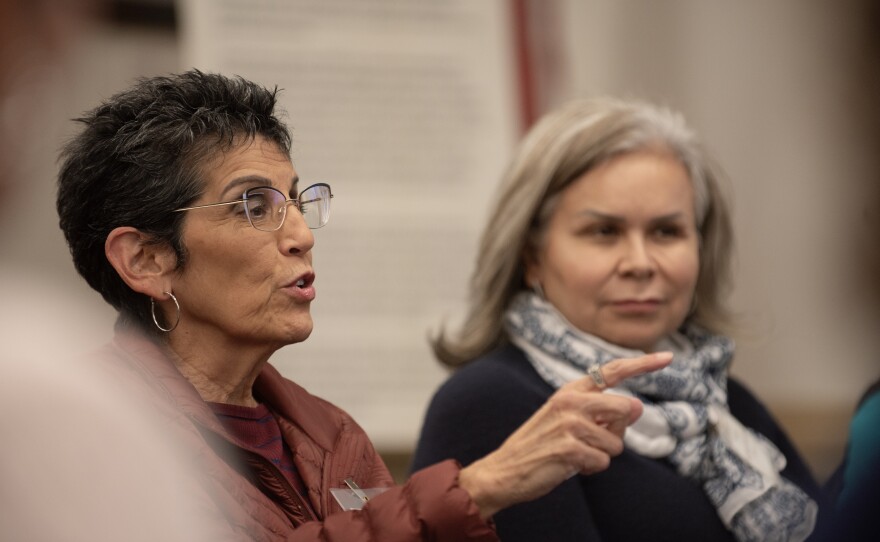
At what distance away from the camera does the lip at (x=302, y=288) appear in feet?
5.02

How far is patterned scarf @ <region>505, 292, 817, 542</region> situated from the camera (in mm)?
2229

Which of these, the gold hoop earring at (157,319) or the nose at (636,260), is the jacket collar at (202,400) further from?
the nose at (636,260)

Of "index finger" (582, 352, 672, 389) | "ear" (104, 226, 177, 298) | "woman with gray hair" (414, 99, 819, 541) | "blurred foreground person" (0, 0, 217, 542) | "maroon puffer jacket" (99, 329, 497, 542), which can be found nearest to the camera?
"blurred foreground person" (0, 0, 217, 542)

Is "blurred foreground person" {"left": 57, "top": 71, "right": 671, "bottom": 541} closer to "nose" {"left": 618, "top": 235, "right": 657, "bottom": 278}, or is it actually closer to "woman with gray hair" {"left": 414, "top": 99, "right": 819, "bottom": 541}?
"woman with gray hair" {"left": 414, "top": 99, "right": 819, "bottom": 541}

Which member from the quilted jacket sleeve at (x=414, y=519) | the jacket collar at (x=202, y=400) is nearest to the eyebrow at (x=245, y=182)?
the jacket collar at (x=202, y=400)

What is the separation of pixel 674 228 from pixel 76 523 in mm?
1569

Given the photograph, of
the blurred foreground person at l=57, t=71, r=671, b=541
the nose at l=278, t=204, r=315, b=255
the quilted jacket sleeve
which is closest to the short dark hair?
the blurred foreground person at l=57, t=71, r=671, b=541

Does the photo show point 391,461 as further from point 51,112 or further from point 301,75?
point 51,112

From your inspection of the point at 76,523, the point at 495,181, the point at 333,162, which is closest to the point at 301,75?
the point at 333,162

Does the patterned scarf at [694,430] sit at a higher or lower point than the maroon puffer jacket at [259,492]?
lower

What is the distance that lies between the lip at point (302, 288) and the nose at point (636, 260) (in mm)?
943

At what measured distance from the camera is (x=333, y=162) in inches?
134

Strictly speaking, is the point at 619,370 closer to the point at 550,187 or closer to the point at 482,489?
the point at 482,489

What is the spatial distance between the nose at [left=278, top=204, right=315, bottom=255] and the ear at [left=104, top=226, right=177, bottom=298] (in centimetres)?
14
